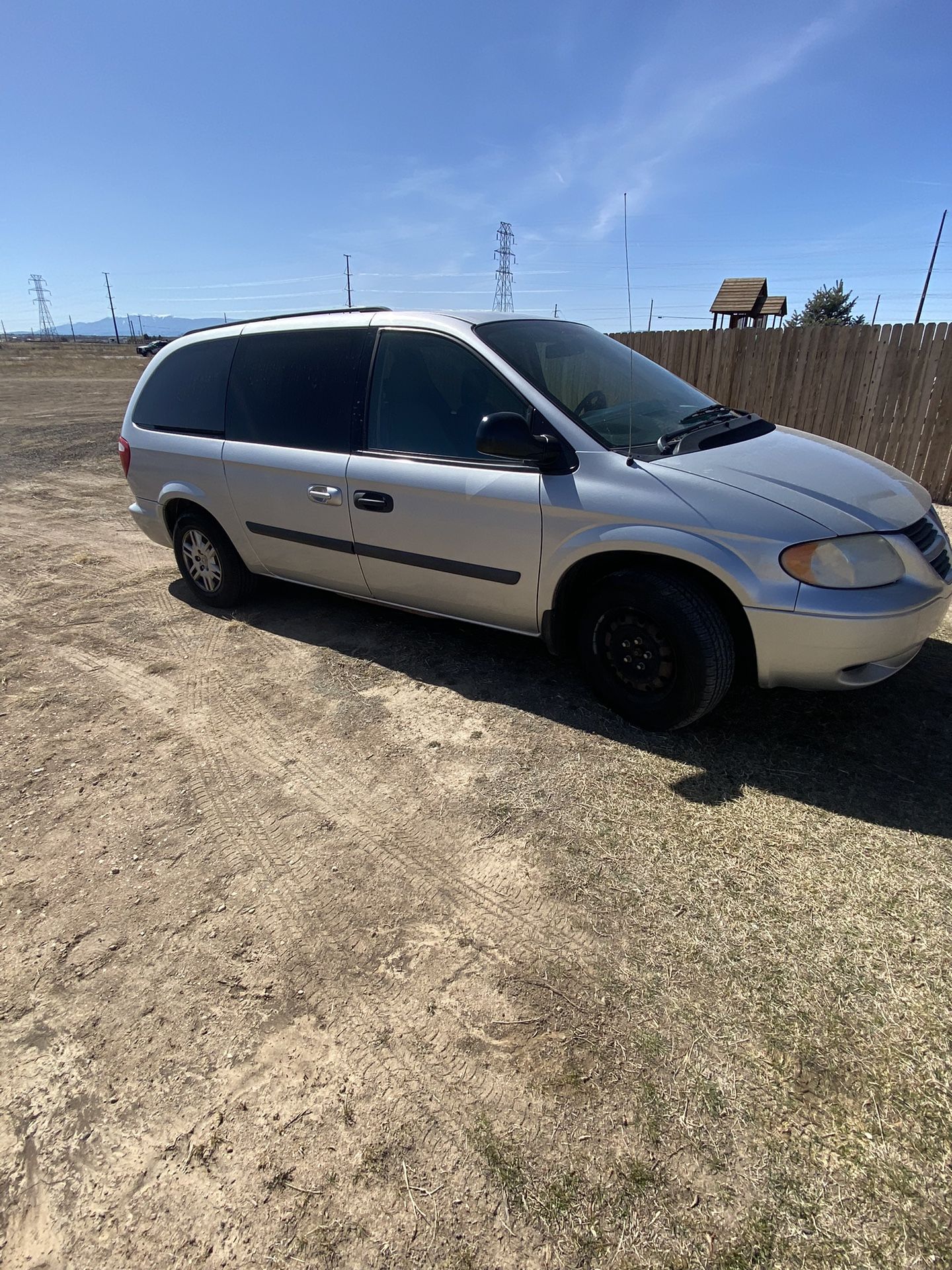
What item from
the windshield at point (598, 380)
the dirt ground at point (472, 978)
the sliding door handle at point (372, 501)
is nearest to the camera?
the dirt ground at point (472, 978)

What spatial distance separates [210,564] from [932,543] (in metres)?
4.22

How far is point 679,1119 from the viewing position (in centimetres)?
161

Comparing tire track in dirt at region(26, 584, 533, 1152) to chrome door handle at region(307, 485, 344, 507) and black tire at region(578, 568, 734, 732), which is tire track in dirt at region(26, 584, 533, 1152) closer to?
chrome door handle at region(307, 485, 344, 507)

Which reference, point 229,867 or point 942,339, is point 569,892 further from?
point 942,339

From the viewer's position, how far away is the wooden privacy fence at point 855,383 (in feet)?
23.0

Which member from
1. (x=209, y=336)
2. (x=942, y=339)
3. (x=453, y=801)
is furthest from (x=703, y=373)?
(x=453, y=801)

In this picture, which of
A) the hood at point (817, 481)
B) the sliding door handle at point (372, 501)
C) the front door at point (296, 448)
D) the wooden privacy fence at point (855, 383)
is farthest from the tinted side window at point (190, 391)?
the wooden privacy fence at point (855, 383)

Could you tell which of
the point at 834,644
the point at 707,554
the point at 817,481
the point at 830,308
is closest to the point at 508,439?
the point at 707,554

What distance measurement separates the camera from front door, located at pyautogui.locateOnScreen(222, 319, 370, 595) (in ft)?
12.3

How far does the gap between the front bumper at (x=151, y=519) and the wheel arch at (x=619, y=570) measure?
309 centimetres

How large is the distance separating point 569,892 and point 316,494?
256 cm

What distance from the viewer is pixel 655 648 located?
2.98 meters

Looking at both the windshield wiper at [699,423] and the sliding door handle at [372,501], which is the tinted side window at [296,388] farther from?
the windshield wiper at [699,423]

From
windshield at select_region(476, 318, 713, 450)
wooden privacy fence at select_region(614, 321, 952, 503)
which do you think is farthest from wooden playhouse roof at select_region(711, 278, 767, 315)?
windshield at select_region(476, 318, 713, 450)
